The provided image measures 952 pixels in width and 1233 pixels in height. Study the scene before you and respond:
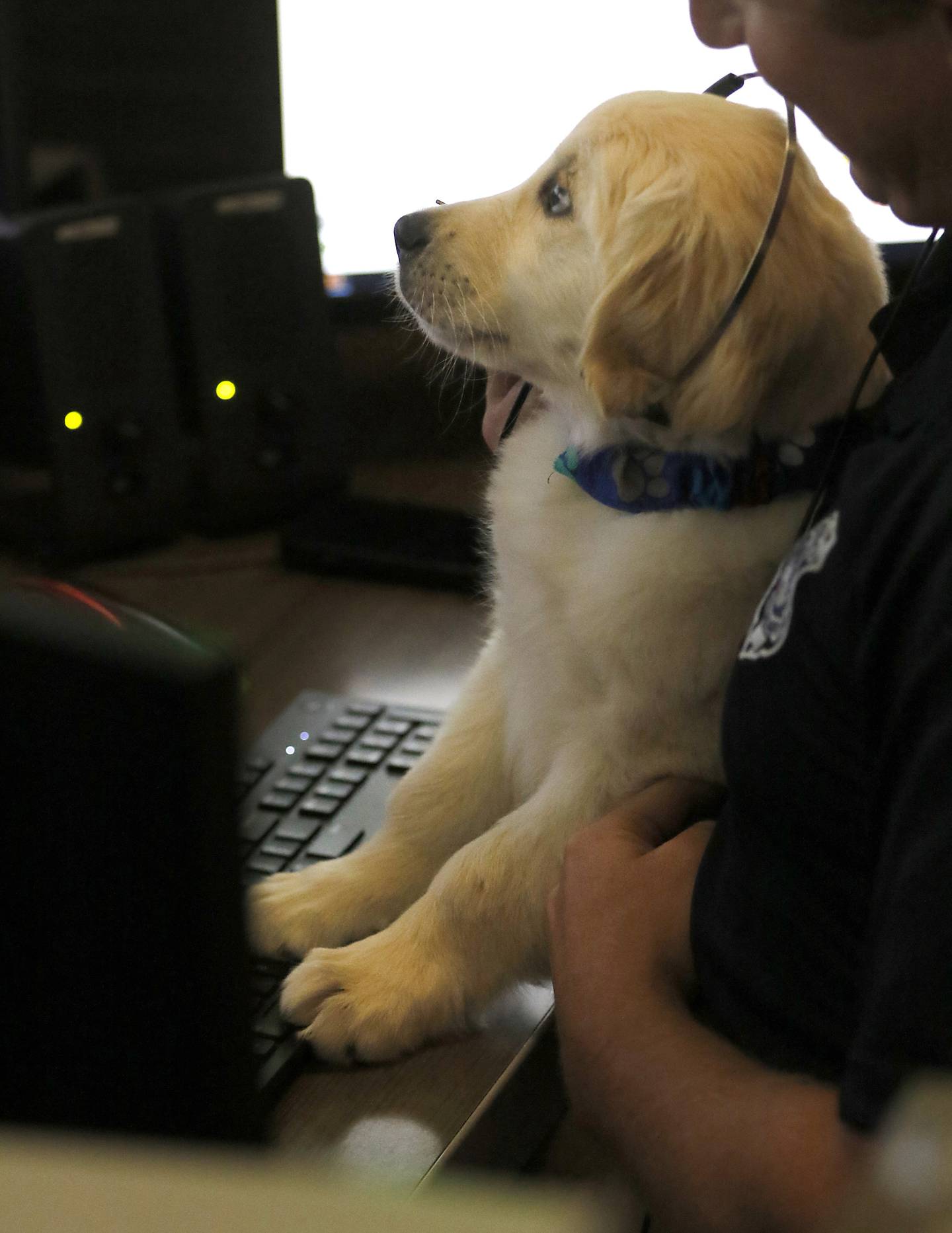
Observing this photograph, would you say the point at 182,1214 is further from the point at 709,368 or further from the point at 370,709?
the point at 370,709

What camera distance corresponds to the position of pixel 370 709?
0.95 meters

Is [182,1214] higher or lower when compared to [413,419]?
higher

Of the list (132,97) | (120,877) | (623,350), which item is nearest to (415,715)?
(623,350)

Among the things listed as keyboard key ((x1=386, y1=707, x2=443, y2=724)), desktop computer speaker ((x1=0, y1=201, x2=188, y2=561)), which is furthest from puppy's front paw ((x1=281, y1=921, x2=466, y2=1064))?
desktop computer speaker ((x1=0, y1=201, x2=188, y2=561))

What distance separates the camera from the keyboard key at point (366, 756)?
0.89 meters

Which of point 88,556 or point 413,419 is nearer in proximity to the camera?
point 88,556

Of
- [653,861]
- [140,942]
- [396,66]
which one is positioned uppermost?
[396,66]

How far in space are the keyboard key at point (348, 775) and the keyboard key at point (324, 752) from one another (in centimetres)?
1

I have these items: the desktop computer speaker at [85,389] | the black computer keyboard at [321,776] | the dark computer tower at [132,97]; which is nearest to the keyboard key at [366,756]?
the black computer keyboard at [321,776]

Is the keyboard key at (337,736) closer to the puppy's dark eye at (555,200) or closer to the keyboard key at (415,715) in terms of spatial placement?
the keyboard key at (415,715)

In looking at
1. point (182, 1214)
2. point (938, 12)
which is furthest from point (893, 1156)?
point (938, 12)

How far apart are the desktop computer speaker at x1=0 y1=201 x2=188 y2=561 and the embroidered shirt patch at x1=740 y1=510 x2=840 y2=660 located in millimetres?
823

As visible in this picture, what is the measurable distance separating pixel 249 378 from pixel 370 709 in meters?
0.49

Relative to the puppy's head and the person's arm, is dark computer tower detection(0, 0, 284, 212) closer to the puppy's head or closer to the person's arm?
the puppy's head
